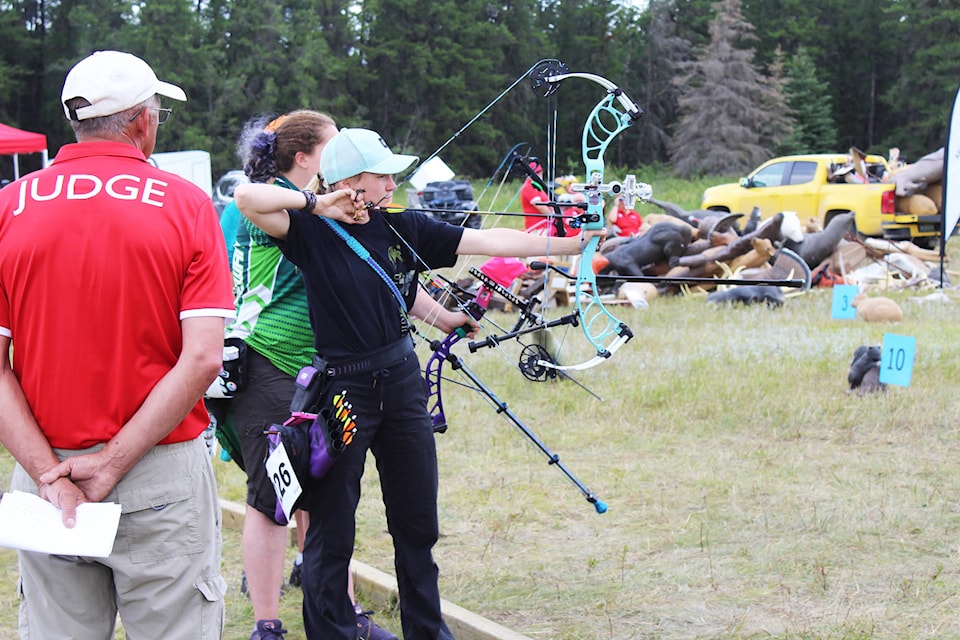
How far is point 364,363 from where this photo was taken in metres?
3.11

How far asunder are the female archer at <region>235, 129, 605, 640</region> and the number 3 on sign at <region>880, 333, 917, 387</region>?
4027 mm

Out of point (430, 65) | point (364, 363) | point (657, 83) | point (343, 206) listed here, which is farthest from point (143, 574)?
point (657, 83)

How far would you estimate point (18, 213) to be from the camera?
7.49 ft

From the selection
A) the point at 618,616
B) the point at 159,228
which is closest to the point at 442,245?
the point at 159,228

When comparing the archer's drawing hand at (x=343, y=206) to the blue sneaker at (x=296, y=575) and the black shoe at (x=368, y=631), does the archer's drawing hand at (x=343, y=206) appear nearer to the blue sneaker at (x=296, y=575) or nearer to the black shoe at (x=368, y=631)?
the black shoe at (x=368, y=631)

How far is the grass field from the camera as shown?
3.92 meters

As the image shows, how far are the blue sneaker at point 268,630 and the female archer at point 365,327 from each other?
0.29 meters

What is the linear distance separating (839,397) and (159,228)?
5799mm

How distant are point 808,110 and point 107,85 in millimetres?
46762

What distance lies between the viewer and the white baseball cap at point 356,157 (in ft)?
10.1

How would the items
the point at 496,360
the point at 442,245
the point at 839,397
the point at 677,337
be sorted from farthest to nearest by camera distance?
1. the point at 677,337
2. the point at 496,360
3. the point at 839,397
4. the point at 442,245

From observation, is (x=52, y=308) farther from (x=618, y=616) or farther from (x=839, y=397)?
(x=839, y=397)

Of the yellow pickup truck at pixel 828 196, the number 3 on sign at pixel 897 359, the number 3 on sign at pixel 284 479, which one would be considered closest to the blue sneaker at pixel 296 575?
the number 3 on sign at pixel 284 479

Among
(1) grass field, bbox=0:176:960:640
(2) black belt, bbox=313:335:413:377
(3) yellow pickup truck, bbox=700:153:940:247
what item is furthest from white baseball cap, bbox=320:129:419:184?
(3) yellow pickup truck, bbox=700:153:940:247
